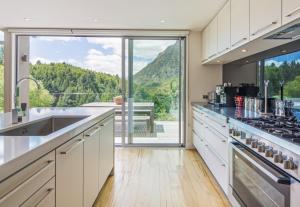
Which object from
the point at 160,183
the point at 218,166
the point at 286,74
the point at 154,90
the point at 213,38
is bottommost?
the point at 160,183

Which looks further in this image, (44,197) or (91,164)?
(91,164)

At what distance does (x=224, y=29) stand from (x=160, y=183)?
2.14m

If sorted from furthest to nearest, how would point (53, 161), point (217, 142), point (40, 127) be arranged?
point (217, 142), point (40, 127), point (53, 161)

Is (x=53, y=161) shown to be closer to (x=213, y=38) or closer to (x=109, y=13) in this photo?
(x=109, y=13)

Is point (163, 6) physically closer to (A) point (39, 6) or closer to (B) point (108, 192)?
(A) point (39, 6)

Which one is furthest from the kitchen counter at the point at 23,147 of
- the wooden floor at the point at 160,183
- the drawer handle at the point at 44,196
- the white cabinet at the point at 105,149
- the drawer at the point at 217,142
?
the drawer at the point at 217,142

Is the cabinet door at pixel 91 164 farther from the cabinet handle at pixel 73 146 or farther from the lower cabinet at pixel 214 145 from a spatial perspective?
the lower cabinet at pixel 214 145

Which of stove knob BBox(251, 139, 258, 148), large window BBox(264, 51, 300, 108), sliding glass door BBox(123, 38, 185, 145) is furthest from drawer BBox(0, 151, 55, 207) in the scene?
sliding glass door BBox(123, 38, 185, 145)

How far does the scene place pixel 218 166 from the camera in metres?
3.53

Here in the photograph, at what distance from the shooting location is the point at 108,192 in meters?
3.47

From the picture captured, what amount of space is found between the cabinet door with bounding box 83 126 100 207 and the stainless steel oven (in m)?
1.27

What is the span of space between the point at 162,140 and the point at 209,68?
1701 millimetres

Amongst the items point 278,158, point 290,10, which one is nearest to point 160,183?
point 278,158

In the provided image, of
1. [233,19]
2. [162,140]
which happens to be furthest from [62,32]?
[233,19]
